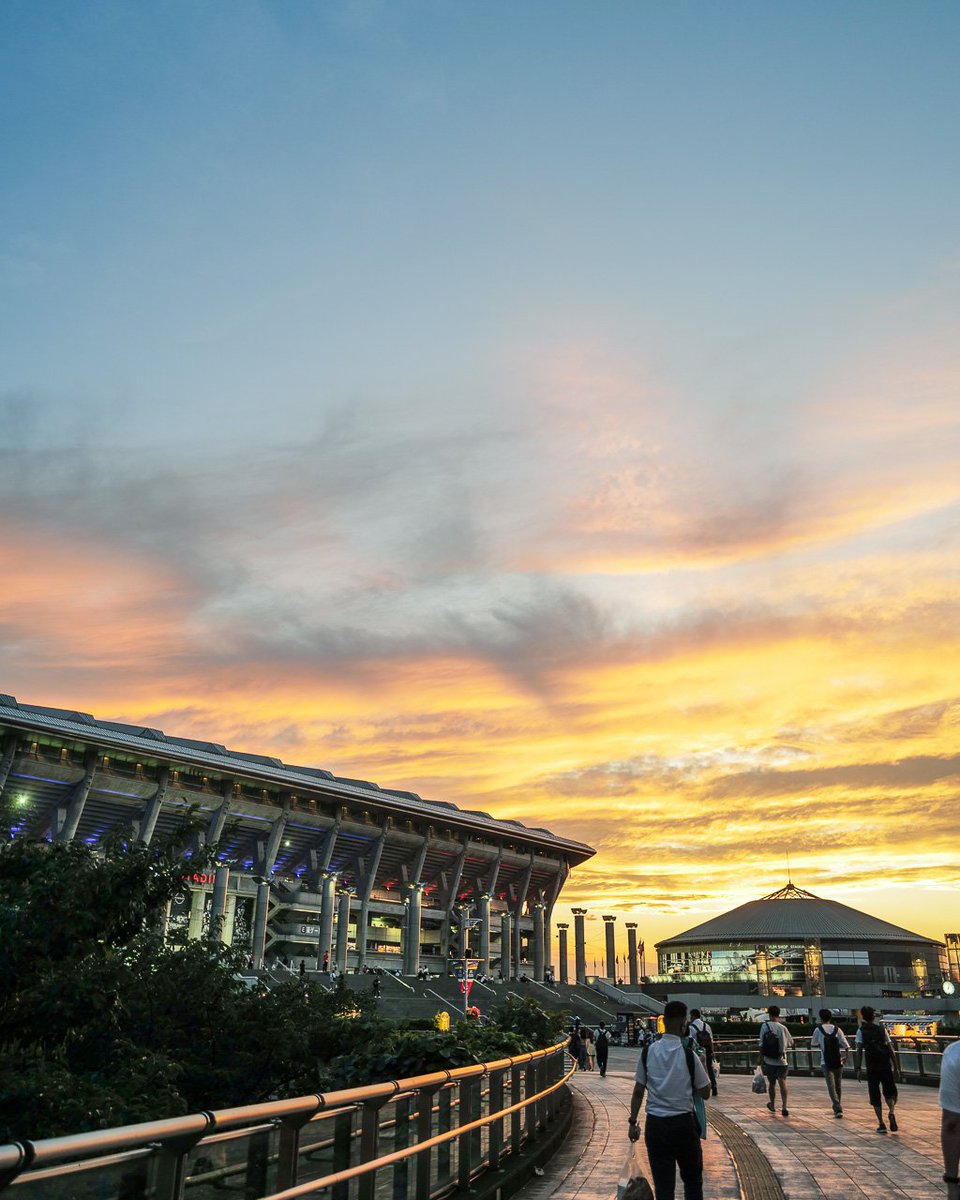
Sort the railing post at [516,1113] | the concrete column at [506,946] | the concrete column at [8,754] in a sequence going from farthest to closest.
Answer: the concrete column at [506,946], the concrete column at [8,754], the railing post at [516,1113]

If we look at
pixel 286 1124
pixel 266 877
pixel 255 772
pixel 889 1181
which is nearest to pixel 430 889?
pixel 266 877

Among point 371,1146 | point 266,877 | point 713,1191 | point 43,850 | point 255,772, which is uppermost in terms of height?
point 255,772

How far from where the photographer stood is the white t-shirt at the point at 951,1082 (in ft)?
24.1

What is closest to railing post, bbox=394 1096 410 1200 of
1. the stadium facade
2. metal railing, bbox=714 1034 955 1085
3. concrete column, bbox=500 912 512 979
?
metal railing, bbox=714 1034 955 1085

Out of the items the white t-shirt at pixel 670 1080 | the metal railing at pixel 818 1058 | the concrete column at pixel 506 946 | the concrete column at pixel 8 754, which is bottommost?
the metal railing at pixel 818 1058

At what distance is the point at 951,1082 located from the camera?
7398mm

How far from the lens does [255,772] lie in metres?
83.8

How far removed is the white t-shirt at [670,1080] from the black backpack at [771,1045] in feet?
43.6

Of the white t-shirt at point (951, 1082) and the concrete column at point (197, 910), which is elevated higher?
the concrete column at point (197, 910)

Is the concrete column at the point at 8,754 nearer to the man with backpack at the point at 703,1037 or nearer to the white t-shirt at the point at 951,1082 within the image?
the man with backpack at the point at 703,1037

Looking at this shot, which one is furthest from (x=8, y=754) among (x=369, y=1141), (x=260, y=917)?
(x=369, y=1141)

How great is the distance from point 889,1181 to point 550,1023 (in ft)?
43.4

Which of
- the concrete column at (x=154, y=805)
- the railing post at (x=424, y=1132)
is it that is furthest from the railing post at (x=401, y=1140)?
the concrete column at (x=154, y=805)

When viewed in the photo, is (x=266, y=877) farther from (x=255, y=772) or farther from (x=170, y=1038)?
(x=170, y=1038)
